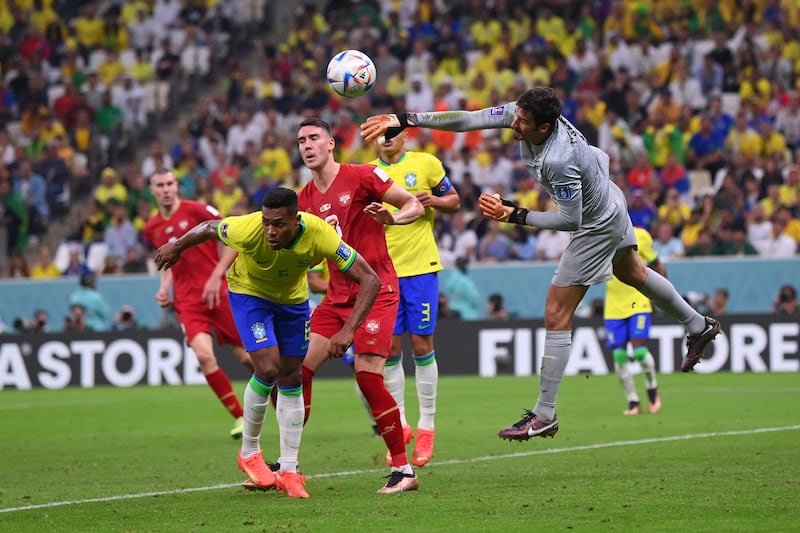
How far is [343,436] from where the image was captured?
13.9m

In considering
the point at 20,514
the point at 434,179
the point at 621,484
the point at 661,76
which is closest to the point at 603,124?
the point at 661,76

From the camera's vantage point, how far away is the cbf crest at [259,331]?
30.2ft

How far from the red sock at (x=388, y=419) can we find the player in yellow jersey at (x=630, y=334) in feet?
23.0

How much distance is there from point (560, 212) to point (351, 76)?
216 cm

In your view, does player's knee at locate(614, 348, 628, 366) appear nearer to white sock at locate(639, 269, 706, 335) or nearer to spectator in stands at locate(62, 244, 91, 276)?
white sock at locate(639, 269, 706, 335)

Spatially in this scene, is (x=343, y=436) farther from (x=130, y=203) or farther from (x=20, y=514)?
(x=130, y=203)

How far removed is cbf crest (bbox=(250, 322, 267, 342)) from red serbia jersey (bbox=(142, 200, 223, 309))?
14.8 feet

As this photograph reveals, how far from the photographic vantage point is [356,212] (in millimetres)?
9977

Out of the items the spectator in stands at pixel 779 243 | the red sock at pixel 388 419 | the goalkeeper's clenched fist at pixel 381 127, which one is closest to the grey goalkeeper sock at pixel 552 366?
the red sock at pixel 388 419

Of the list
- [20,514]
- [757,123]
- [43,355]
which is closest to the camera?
[20,514]

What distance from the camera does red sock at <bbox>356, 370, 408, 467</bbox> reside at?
9328 millimetres

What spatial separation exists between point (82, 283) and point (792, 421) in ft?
43.4

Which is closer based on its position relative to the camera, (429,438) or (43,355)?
(429,438)

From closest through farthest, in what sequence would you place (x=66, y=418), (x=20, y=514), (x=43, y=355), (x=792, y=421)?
(x=20, y=514) < (x=792, y=421) < (x=66, y=418) < (x=43, y=355)
